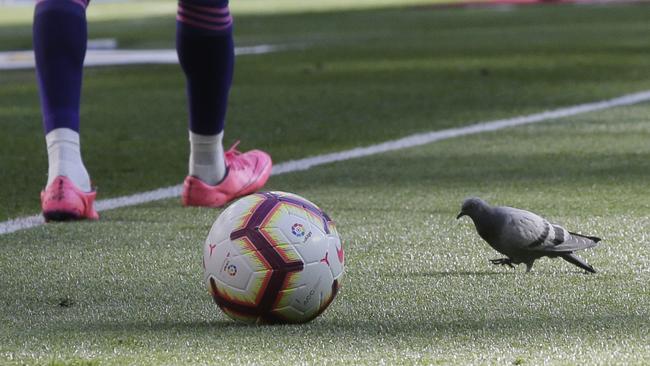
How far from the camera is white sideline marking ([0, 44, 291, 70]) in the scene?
535 inches

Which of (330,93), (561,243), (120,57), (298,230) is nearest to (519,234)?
(561,243)

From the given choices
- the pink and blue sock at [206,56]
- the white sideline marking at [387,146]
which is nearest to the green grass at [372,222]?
the white sideline marking at [387,146]

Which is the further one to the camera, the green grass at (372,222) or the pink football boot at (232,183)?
the pink football boot at (232,183)

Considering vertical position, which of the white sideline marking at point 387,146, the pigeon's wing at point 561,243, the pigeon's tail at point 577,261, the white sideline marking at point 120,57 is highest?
the pigeon's wing at point 561,243

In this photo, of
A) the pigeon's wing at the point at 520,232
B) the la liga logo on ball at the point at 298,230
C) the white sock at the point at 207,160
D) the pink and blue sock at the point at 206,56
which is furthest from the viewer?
the white sock at the point at 207,160

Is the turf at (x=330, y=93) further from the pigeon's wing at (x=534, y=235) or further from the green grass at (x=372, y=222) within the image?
the pigeon's wing at (x=534, y=235)

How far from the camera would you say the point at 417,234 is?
482 centimetres

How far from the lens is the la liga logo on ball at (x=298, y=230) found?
3594 mm

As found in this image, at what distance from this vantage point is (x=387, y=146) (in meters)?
7.29

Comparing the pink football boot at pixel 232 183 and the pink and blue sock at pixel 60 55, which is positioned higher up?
the pink and blue sock at pixel 60 55

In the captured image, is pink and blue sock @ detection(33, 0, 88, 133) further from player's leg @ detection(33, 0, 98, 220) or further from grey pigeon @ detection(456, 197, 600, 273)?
grey pigeon @ detection(456, 197, 600, 273)

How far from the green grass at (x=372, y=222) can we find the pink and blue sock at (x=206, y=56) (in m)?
0.36

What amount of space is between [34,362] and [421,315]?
943mm

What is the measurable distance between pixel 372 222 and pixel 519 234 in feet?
3.90
